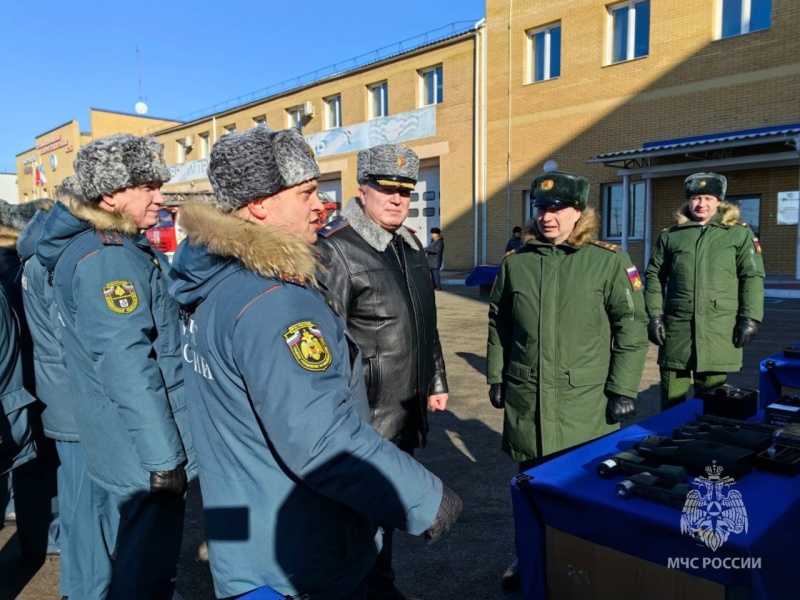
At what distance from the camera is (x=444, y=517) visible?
4.79ft

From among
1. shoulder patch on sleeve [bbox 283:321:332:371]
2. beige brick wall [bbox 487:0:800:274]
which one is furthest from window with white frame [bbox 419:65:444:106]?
shoulder patch on sleeve [bbox 283:321:332:371]

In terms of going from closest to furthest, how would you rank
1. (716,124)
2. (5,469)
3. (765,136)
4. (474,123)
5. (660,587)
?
(660,587) → (5,469) → (765,136) → (716,124) → (474,123)

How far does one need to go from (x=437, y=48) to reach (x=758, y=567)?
839 inches

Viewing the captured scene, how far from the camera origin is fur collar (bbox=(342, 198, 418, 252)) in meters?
2.64

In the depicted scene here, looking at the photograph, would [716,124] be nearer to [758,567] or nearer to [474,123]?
[474,123]

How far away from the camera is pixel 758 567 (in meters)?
1.50

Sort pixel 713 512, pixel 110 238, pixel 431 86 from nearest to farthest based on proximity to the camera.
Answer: pixel 713 512 < pixel 110 238 < pixel 431 86

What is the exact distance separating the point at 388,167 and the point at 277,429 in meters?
1.63

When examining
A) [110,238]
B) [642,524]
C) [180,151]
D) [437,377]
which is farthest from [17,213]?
[180,151]

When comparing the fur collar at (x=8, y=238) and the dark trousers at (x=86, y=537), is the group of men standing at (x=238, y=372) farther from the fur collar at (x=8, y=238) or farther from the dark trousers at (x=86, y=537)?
the fur collar at (x=8, y=238)

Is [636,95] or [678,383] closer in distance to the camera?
[678,383]

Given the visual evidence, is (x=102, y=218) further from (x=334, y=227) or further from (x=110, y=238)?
(x=334, y=227)

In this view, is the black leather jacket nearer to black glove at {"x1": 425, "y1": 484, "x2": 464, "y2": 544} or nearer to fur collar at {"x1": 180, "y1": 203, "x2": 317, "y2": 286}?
fur collar at {"x1": 180, "y1": 203, "x2": 317, "y2": 286}

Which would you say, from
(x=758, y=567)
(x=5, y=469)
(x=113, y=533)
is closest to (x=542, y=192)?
(x=758, y=567)
